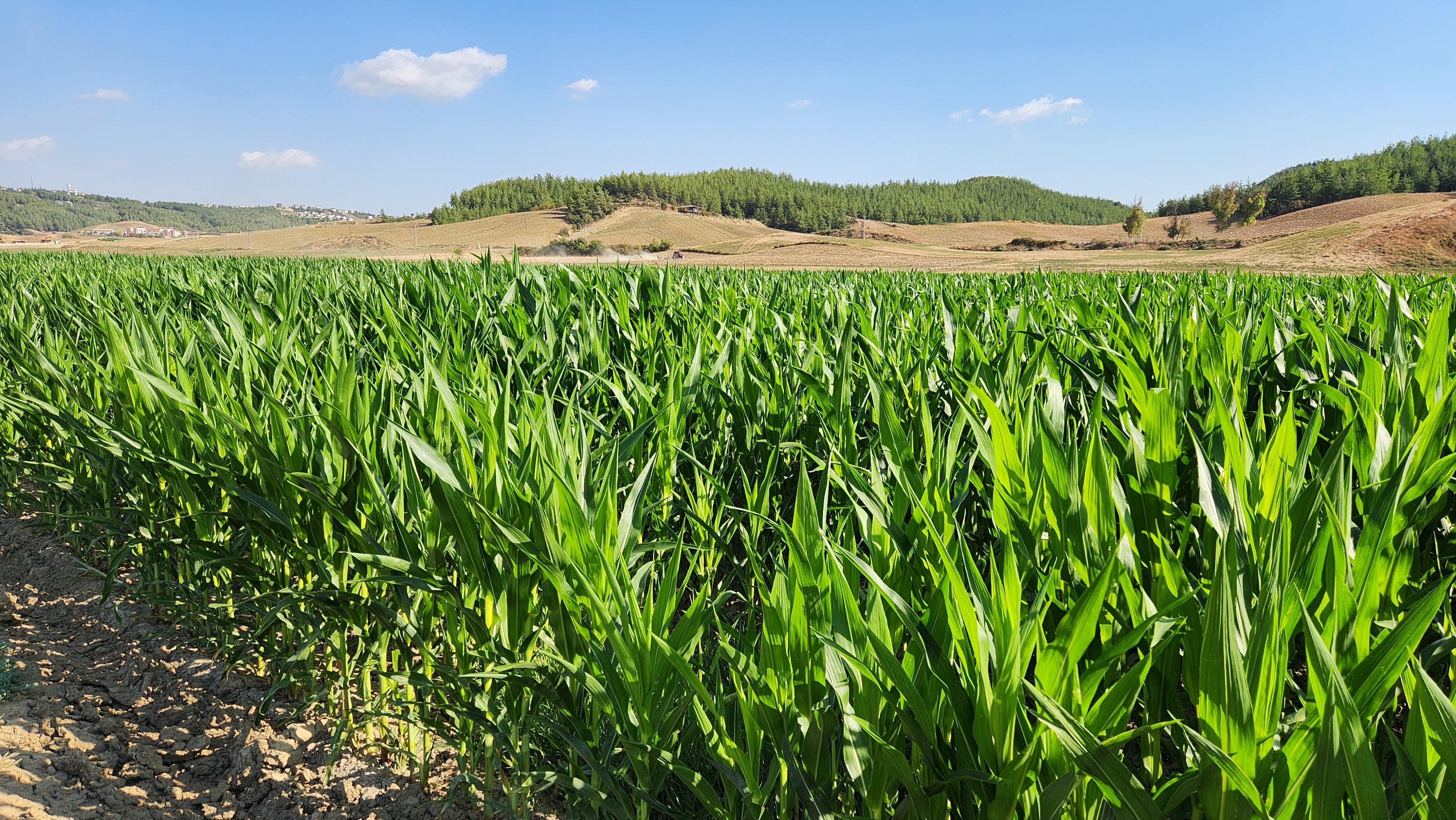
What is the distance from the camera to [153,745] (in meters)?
1.87

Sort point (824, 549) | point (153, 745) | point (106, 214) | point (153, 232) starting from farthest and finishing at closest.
Answer: 1. point (106, 214)
2. point (153, 232)
3. point (153, 745)
4. point (824, 549)

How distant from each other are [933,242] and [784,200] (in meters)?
28.6

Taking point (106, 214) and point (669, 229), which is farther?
point (106, 214)

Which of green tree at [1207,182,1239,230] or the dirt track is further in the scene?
green tree at [1207,182,1239,230]

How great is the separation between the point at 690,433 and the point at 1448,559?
1.68 metres

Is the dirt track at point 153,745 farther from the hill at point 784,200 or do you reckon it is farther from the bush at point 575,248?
the hill at point 784,200

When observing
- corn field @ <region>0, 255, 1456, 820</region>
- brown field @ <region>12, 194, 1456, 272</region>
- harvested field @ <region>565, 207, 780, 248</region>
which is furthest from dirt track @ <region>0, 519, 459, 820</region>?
harvested field @ <region>565, 207, 780, 248</region>

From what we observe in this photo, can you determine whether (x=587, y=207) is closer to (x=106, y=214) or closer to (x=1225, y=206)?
(x=1225, y=206)

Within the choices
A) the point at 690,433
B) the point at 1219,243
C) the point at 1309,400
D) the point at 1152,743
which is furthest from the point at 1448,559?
the point at 1219,243

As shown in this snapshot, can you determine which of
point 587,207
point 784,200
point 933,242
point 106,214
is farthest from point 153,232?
point 933,242

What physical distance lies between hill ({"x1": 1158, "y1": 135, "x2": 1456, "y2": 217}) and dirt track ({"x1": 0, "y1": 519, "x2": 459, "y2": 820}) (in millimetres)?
69505

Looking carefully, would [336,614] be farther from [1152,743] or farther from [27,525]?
[27,525]

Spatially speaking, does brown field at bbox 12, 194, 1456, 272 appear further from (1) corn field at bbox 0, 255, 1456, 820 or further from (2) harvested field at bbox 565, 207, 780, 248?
(1) corn field at bbox 0, 255, 1456, 820

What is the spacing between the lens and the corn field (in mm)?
776
